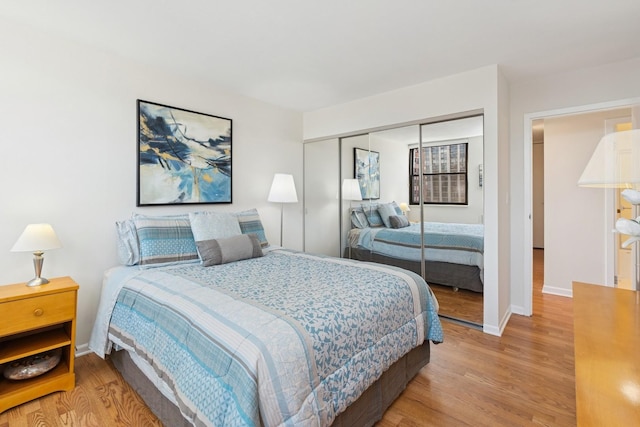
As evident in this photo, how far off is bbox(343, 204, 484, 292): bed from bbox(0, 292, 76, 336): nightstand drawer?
2827 millimetres

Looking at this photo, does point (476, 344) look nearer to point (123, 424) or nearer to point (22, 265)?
point (123, 424)

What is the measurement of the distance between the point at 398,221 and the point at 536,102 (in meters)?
1.81

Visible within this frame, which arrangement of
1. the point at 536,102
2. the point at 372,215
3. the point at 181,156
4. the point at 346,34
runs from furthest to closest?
the point at 372,215 → the point at 536,102 → the point at 181,156 → the point at 346,34

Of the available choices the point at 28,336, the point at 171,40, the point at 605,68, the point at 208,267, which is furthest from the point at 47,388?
the point at 605,68

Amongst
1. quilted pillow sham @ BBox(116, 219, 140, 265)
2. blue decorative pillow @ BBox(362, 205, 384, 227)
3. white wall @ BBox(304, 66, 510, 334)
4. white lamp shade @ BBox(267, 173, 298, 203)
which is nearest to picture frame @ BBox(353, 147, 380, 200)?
blue decorative pillow @ BBox(362, 205, 384, 227)

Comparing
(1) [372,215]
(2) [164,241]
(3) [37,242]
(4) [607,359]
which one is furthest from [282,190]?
(4) [607,359]

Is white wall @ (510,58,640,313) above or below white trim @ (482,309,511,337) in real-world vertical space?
above

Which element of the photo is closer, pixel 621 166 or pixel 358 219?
pixel 621 166

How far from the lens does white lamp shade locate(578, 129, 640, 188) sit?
1.37m

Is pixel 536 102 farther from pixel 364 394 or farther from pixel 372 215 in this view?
pixel 364 394

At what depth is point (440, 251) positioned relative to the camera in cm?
318

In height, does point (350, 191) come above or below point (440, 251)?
above

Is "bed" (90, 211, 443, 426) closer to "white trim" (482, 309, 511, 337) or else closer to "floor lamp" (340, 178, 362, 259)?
"white trim" (482, 309, 511, 337)

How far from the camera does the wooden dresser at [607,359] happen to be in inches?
30.6
